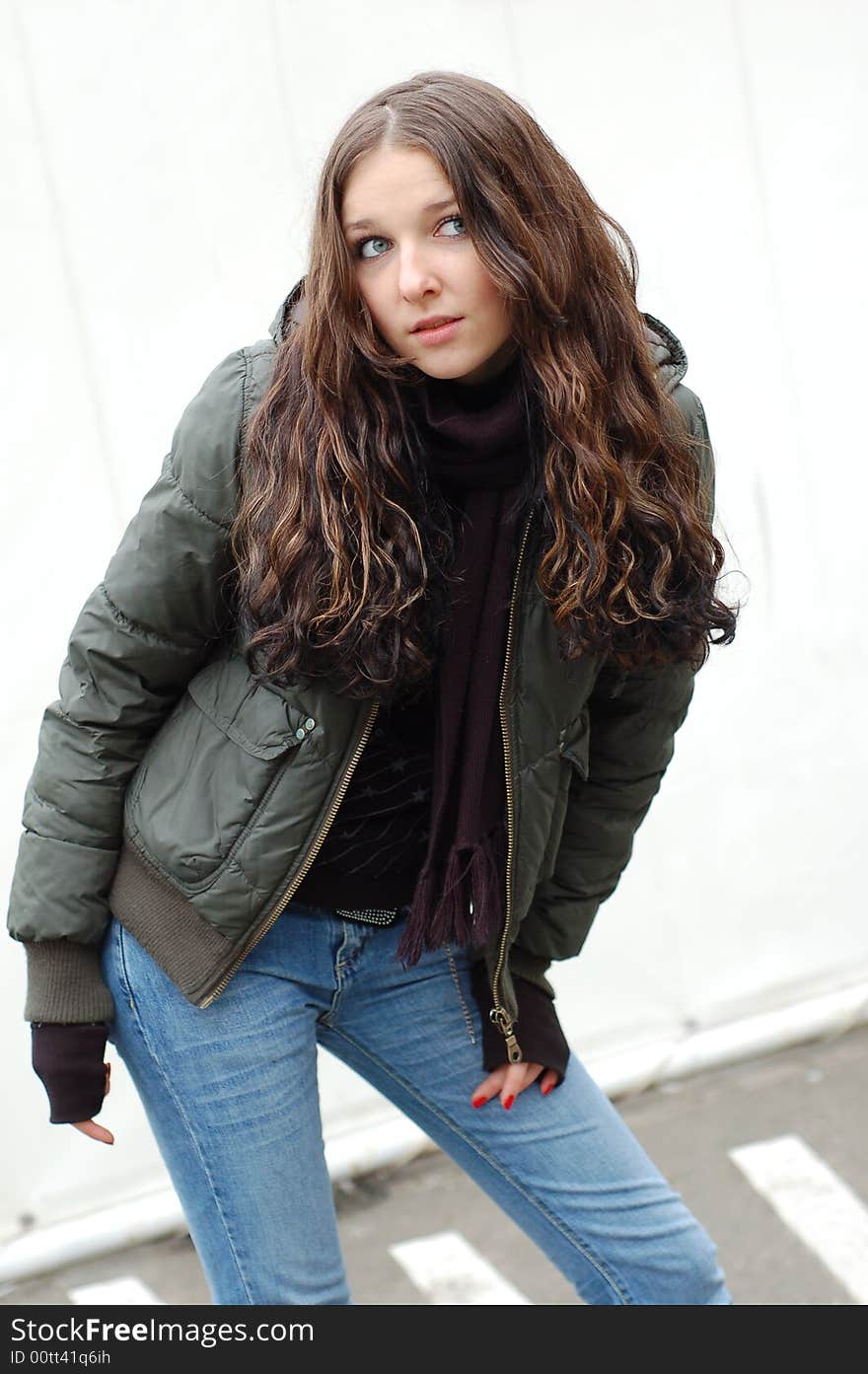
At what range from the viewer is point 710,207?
340 centimetres

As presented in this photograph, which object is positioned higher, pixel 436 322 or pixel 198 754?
pixel 436 322

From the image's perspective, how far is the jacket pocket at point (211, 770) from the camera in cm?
172

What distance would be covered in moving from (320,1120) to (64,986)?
0.35m

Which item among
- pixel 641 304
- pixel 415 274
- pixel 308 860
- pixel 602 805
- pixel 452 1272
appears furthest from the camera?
pixel 641 304

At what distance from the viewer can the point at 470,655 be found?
1.78 m

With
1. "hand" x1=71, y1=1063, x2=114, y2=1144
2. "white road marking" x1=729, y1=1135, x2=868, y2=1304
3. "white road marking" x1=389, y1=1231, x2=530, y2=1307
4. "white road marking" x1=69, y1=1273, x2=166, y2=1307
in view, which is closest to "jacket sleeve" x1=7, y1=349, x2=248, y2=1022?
"hand" x1=71, y1=1063, x2=114, y2=1144

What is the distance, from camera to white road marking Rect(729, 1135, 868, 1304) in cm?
286

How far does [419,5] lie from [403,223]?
1733 millimetres

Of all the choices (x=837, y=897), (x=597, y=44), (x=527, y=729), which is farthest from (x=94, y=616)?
(x=837, y=897)

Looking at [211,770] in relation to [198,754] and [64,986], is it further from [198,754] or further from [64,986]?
[64,986]

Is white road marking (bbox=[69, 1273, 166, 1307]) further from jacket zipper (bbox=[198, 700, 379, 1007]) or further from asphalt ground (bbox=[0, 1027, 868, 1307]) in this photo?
jacket zipper (bbox=[198, 700, 379, 1007])

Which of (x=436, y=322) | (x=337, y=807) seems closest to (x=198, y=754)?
(x=337, y=807)

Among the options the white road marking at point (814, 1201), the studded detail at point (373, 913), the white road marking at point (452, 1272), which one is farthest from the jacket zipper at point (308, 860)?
the white road marking at point (814, 1201)
